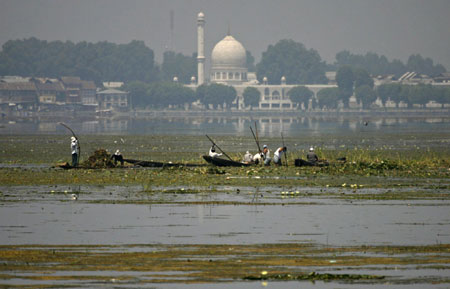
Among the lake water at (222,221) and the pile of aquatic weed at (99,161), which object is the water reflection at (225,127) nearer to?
the pile of aquatic weed at (99,161)

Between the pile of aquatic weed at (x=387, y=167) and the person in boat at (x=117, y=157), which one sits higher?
the person in boat at (x=117, y=157)

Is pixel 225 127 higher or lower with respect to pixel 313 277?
lower

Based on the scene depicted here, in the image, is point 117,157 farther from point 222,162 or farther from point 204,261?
point 204,261

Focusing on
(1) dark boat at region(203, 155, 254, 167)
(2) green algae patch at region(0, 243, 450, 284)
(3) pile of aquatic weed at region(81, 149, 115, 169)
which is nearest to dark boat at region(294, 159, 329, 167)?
(1) dark boat at region(203, 155, 254, 167)

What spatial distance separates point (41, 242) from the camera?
2308 cm

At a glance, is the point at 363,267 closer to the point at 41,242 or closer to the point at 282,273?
the point at 282,273

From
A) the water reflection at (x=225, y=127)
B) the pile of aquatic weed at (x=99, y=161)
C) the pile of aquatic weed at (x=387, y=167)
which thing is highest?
the pile of aquatic weed at (x=99, y=161)

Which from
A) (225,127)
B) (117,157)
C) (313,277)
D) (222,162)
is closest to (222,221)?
(313,277)

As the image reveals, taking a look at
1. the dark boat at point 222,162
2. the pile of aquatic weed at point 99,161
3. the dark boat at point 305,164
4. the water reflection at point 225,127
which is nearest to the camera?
the pile of aquatic weed at point 99,161

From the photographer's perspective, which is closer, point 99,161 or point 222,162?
point 99,161

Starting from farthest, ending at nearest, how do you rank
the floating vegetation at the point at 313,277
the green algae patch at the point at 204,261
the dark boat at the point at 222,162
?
the dark boat at the point at 222,162, the green algae patch at the point at 204,261, the floating vegetation at the point at 313,277

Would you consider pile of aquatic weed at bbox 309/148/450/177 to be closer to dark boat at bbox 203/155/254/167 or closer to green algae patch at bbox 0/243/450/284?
dark boat at bbox 203/155/254/167

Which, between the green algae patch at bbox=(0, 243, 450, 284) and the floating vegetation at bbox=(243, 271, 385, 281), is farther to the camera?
the green algae patch at bbox=(0, 243, 450, 284)

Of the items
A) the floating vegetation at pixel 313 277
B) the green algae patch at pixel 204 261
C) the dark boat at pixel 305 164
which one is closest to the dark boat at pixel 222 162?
the dark boat at pixel 305 164
